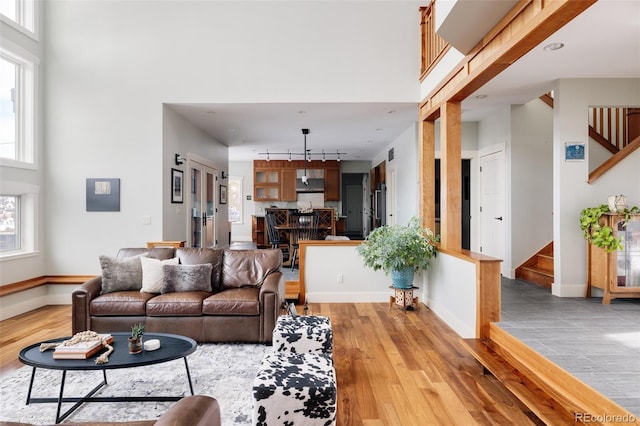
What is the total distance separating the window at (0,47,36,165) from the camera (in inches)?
188

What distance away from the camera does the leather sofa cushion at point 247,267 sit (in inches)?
161

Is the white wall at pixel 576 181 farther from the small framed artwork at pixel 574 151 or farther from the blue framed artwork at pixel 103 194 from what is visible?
the blue framed artwork at pixel 103 194

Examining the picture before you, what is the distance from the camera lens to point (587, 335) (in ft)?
10.2

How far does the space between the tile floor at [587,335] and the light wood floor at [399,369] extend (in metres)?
0.45

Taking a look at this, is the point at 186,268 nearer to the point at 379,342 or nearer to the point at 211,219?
the point at 379,342

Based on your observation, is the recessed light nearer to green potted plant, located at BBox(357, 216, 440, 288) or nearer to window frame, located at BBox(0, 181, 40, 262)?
green potted plant, located at BBox(357, 216, 440, 288)

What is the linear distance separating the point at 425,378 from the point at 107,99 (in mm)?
5255

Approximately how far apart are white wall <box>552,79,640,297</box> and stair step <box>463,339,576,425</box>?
2.23 m

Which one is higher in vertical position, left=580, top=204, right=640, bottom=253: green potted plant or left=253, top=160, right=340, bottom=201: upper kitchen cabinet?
left=253, top=160, right=340, bottom=201: upper kitchen cabinet

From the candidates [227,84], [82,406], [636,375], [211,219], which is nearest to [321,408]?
[82,406]

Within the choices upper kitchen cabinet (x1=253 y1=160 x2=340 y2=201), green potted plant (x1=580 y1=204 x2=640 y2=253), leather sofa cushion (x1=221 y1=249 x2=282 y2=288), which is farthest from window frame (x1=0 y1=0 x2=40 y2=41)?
green potted plant (x1=580 y1=204 x2=640 y2=253)

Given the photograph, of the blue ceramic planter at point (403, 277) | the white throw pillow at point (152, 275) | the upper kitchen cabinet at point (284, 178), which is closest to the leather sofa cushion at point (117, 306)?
the white throw pillow at point (152, 275)

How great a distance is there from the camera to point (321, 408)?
2020 millimetres

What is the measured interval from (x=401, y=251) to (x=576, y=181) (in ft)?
7.71
